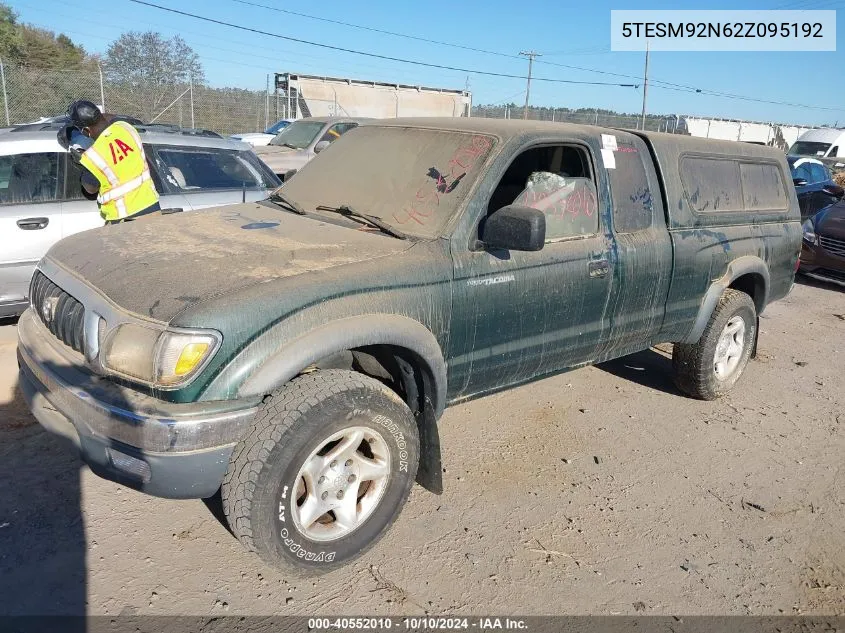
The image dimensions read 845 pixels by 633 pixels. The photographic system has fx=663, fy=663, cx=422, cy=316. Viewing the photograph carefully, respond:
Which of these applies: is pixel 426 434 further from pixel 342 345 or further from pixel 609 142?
pixel 609 142

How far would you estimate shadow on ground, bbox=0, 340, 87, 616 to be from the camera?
2586mm

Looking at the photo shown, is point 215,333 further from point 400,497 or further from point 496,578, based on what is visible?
point 496,578

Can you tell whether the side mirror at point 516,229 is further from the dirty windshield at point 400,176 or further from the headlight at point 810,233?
the headlight at point 810,233

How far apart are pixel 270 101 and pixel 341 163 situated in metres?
21.9

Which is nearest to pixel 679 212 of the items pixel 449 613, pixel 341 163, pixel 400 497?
pixel 341 163

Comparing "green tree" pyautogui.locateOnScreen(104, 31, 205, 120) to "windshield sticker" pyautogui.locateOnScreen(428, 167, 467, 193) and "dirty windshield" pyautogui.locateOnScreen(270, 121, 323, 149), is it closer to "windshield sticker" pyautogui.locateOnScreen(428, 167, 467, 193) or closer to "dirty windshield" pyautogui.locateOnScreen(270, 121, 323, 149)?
"dirty windshield" pyautogui.locateOnScreen(270, 121, 323, 149)

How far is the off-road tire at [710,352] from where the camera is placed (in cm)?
470

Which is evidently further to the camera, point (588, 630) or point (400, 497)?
point (400, 497)

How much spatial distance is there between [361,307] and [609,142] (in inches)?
82.4

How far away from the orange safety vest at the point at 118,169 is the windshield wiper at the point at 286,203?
1.50 m

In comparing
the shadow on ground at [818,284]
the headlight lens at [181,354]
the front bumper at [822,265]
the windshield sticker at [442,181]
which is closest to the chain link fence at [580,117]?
the shadow on ground at [818,284]

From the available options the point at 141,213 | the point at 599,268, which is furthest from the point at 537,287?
the point at 141,213

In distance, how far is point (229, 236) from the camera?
3.24 m

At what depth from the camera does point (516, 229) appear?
3035 mm
